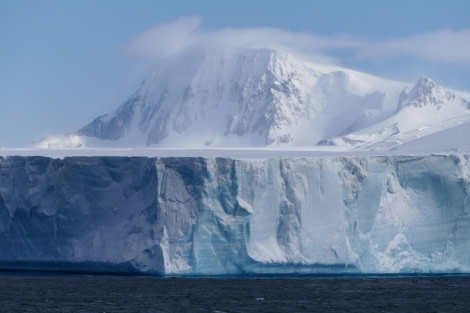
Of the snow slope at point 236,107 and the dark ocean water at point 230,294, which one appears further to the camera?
the snow slope at point 236,107

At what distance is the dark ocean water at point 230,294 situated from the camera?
72.5 ft

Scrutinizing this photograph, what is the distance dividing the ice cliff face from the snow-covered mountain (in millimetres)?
27911

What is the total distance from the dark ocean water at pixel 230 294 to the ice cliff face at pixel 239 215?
1.99 ft

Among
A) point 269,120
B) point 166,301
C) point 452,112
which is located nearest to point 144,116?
point 269,120

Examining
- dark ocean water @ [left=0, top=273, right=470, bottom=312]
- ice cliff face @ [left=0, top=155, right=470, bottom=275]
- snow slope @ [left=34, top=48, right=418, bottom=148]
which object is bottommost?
dark ocean water @ [left=0, top=273, right=470, bottom=312]

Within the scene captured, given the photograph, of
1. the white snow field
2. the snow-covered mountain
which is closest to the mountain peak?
the snow-covered mountain

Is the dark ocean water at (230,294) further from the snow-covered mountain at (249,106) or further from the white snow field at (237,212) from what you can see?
the snow-covered mountain at (249,106)

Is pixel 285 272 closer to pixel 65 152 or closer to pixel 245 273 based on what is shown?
pixel 245 273

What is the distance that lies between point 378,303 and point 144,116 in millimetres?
39004

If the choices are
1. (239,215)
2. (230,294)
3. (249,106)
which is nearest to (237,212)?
(239,215)

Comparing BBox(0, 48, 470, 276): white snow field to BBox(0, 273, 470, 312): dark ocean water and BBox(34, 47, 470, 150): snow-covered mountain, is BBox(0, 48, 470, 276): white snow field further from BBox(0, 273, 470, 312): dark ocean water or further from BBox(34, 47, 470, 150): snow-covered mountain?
BBox(34, 47, 470, 150): snow-covered mountain

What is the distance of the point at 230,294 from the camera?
25.5 metres

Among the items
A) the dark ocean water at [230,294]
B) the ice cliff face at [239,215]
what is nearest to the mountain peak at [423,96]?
the dark ocean water at [230,294]

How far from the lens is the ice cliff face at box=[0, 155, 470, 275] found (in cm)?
2723
